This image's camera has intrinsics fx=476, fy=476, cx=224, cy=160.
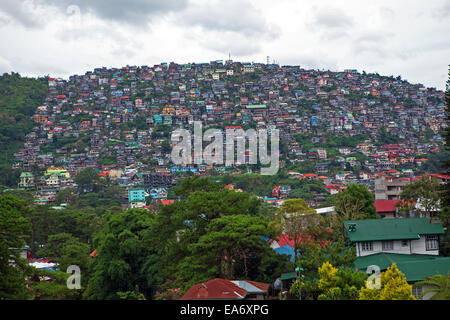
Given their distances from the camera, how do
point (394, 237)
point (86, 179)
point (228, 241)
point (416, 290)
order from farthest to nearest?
point (86, 179) < point (394, 237) < point (228, 241) < point (416, 290)

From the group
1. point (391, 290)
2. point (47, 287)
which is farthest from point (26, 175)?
point (391, 290)

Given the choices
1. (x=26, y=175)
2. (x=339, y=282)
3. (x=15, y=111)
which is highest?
(x=15, y=111)

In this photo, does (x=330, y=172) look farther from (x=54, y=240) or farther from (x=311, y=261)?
(x=311, y=261)

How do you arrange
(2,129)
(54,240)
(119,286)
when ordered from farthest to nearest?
(2,129)
(54,240)
(119,286)

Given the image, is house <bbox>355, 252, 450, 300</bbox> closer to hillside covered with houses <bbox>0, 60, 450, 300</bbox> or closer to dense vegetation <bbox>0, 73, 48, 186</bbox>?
hillside covered with houses <bbox>0, 60, 450, 300</bbox>

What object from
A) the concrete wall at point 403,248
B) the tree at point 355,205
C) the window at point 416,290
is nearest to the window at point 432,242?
the concrete wall at point 403,248

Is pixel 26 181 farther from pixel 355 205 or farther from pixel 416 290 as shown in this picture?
pixel 416 290
